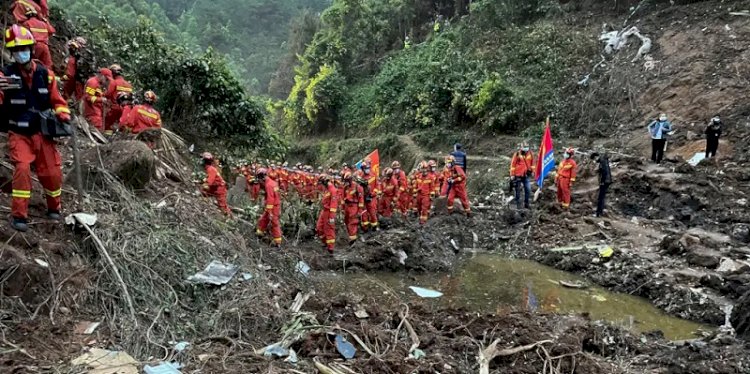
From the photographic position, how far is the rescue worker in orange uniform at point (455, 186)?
43.1ft

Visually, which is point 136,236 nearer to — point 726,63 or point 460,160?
point 460,160

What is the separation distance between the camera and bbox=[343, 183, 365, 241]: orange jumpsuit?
11312 millimetres

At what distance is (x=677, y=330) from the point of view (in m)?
7.88

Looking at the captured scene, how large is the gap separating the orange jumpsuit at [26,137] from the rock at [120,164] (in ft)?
4.01

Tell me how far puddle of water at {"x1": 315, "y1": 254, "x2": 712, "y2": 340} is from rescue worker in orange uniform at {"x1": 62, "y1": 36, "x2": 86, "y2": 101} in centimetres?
537

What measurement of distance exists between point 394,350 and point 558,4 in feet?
77.3

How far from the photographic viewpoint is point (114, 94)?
9.91 meters

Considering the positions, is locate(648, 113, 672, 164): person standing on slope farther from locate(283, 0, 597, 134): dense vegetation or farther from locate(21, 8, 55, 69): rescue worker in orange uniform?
locate(21, 8, 55, 69): rescue worker in orange uniform

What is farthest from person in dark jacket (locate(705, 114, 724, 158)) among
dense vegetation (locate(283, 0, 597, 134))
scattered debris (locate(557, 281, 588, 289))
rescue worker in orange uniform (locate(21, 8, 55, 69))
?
rescue worker in orange uniform (locate(21, 8, 55, 69))

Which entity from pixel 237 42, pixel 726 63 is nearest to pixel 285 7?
pixel 237 42

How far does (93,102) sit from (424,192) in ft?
23.1

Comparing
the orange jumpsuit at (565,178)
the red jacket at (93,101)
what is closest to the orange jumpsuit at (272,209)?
the red jacket at (93,101)

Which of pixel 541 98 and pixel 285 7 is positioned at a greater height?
pixel 285 7

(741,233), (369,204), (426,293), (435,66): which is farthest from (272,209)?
(435,66)
